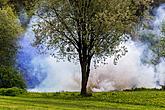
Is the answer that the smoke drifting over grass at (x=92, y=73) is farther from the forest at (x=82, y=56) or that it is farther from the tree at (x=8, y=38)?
the tree at (x=8, y=38)

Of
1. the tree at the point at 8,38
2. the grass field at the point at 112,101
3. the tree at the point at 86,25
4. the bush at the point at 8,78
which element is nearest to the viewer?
the grass field at the point at 112,101

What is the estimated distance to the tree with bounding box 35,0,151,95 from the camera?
43562 millimetres

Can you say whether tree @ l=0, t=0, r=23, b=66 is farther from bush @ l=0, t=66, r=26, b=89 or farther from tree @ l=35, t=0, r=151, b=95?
tree @ l=35, t=0, r=151, b=95

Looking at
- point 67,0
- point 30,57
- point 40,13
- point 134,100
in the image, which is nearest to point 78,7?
point 67,0

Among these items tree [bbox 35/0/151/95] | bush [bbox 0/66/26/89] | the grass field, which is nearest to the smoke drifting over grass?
bush [bbox 0/66/26/89]

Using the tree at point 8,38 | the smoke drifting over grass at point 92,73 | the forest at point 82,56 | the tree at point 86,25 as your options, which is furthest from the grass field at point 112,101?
the tree at point 8,38

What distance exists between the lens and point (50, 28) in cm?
4506

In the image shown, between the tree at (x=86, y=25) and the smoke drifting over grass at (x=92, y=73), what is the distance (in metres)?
18.7

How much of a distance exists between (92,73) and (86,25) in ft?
80.0

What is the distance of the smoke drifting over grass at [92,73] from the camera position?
218ft

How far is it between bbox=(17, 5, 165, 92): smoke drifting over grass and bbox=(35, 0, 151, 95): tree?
1874cm

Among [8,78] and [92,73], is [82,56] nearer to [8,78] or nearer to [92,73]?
[8,78]

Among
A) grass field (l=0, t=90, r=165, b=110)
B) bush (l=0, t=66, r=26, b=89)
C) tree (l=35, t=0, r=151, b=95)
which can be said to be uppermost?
tree (l=35, t=0, r=151, b=95)

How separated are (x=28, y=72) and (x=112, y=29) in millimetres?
28146
